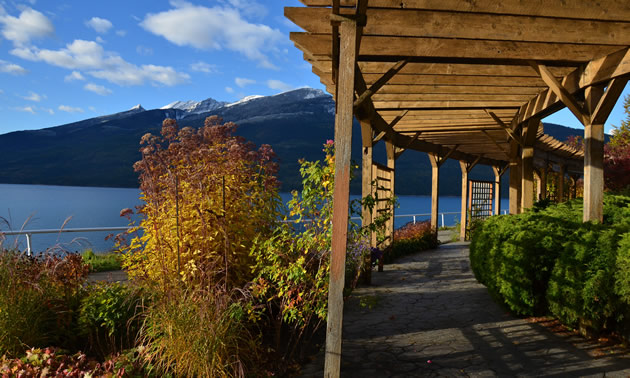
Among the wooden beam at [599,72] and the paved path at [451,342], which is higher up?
the wooden beam at [599,72]

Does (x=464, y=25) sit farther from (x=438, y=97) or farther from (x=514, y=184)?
(x=514, y=184)

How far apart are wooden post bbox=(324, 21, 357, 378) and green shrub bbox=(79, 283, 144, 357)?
1.54 m

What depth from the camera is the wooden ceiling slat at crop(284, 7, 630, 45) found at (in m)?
3.09

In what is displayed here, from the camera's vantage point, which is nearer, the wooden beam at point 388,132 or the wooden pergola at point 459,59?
the wooden pergola at point 459,59

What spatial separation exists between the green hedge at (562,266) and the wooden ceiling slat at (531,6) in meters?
1.92

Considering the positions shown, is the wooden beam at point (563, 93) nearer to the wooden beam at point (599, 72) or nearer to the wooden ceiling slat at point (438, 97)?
the wooden beam at point (599, 72)

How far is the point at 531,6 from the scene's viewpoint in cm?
311

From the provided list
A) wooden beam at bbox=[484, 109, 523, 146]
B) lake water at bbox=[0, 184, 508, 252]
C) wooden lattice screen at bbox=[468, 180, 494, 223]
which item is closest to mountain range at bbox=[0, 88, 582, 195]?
lake water at bbox=[0, 184, 508, 252]

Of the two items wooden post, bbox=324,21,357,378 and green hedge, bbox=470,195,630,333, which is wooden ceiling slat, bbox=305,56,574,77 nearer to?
wooden post, bbox=324,21,357,378

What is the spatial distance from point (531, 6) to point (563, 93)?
1.38m

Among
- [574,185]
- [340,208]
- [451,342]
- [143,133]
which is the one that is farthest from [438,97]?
[143,133]

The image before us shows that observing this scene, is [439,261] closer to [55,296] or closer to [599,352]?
[599,352]

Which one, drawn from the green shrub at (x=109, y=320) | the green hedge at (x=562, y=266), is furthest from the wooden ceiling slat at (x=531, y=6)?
the green shrub at (x=109, y=320)

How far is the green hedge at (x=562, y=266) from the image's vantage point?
3348mm
